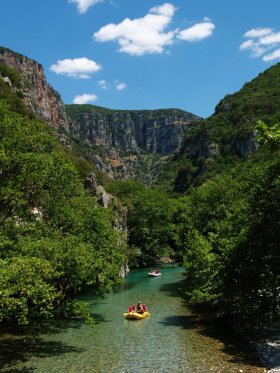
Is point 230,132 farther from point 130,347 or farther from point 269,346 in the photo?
point 130,347

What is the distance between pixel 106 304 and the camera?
37.9 meters

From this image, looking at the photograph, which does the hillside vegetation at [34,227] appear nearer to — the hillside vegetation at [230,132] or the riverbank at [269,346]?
the riverbank at [269,346]

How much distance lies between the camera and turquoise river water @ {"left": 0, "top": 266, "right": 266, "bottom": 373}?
1991 centimetres

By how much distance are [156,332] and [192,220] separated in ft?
80.3

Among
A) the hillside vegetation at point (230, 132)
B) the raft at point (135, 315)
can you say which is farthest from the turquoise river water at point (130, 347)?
the hillside vegetation at point (230, 132)

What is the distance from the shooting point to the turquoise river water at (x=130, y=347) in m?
19.9

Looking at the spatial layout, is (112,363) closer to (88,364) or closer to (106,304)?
(88,364)

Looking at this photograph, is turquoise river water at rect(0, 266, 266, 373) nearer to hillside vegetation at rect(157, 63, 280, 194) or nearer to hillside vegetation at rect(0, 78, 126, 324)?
hillside vegetation at rect(0, 78, 126, 324)

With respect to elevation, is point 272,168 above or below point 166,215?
above

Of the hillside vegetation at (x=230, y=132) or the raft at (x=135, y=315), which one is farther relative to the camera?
the hillside vegetation at (x=230, y=132)

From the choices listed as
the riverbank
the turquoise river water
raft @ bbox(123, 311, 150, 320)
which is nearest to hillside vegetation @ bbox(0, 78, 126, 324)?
the turquoise river water

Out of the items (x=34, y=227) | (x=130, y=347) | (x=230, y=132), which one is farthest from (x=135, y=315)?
(x=230, y=132)

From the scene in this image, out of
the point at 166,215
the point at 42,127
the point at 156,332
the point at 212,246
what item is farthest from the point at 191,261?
the point at 166,215

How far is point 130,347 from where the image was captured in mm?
23656
